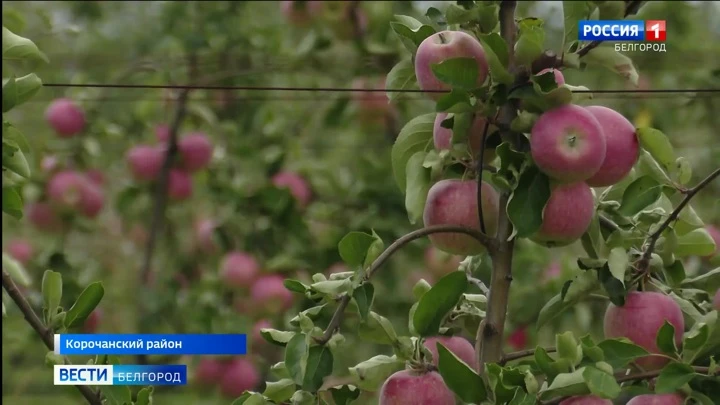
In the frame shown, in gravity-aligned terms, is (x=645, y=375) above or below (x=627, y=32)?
below

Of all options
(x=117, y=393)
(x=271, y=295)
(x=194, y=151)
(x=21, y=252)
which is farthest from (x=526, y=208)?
(x=21, y=252)

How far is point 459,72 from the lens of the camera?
1.77 ft

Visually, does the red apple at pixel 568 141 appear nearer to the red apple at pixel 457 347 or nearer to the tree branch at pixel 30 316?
the red apple at pixel 457 347

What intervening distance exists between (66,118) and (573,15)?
964mm

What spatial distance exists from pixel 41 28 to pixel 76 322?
1171 millimetres

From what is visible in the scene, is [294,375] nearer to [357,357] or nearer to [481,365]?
[481,365]

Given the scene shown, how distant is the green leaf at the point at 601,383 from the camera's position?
494 millimetres

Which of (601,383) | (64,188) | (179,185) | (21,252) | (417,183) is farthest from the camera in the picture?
(21,252)

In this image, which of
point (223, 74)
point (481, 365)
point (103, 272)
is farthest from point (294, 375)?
point (103, 272)

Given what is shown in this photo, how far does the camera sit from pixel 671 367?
1.75 ft

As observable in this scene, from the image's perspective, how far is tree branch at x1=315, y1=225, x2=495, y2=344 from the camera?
1.77 feet

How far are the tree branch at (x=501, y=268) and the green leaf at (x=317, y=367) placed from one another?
0.08 meters
